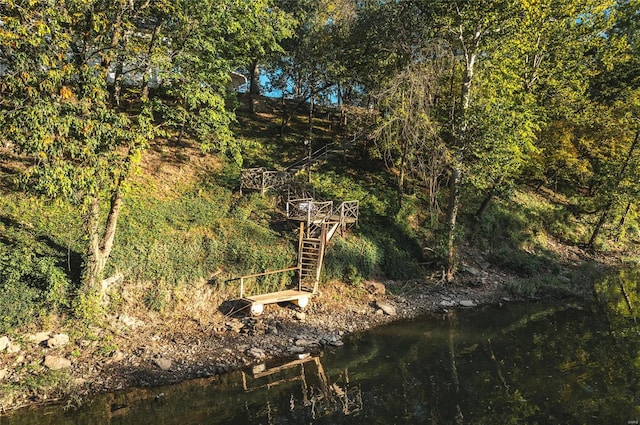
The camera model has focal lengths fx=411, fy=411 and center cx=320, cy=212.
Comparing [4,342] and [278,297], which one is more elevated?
[278,297]

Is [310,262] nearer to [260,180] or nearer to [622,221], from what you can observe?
[260,180]

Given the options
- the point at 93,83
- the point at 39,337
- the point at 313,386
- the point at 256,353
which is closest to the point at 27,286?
the point at 39,337

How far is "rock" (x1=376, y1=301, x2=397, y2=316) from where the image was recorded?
16359 millimetres

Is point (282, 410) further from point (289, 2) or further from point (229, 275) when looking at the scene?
point (289, 2)

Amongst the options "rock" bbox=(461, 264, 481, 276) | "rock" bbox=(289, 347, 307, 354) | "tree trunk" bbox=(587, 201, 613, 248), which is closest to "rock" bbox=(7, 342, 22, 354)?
"rock" bbox=(289, 347, 307, 354)

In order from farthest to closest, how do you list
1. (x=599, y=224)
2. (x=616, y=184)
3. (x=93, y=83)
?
(x=599, y=224) < (x=616, y=184) < (x=93, y=83)

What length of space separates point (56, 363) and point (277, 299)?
6.86m

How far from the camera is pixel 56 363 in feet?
34.9

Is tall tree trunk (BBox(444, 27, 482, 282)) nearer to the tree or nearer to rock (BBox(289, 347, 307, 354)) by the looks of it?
rock (BBox(289, 347, 307, 354))

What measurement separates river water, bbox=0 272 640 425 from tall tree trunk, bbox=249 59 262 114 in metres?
24.1

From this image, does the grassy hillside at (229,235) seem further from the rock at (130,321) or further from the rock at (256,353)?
the rock at (256,353)

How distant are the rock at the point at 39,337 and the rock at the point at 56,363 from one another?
789mm

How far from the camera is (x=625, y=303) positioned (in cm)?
1827

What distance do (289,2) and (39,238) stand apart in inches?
854
